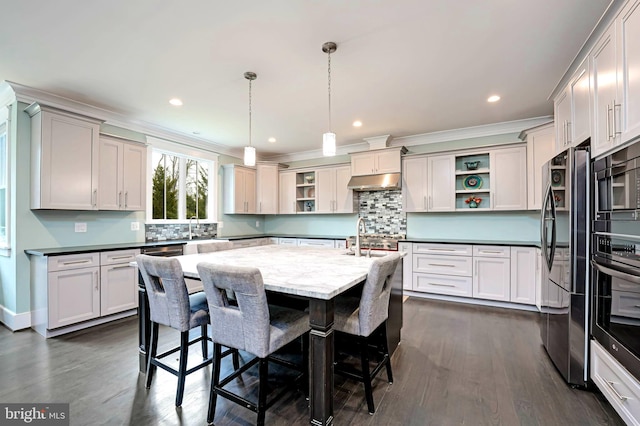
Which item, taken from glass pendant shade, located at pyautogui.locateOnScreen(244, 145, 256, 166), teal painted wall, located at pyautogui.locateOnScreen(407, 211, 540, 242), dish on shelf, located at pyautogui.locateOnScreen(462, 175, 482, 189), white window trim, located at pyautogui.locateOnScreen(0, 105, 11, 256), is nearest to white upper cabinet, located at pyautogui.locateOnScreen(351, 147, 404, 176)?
teal painted wall, located at pyautogui.locateOnScreen(407, 211, 540, 242)

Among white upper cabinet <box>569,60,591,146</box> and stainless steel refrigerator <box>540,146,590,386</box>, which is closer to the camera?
stainless steel refrigerator <box>540,146,590,386</box>

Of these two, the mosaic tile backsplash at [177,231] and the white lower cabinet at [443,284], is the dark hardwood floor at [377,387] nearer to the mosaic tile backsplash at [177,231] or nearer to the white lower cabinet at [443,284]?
the white lower cabinet at [443,284]

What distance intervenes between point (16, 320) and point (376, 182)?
469 cm

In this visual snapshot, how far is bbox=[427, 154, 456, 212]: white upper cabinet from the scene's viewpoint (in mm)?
4441

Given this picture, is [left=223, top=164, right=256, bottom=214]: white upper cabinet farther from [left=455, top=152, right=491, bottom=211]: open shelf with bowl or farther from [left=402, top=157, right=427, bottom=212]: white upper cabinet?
[left=455, top=152, right=491, bottom=211]: open shelf with bowl

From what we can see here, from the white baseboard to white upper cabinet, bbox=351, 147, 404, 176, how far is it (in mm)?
4553

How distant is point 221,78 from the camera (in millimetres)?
2873

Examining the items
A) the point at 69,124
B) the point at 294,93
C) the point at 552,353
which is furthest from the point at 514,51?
the point at 69,124

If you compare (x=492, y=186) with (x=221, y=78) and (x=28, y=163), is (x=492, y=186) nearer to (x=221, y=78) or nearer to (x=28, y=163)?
(x=221, y=78)

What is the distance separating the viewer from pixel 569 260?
210cm

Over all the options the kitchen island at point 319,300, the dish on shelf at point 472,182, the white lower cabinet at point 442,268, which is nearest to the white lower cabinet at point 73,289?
the kitchen island at point 319,300

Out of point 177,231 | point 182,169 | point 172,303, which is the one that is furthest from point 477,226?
point 182,169

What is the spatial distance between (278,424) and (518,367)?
1.98 metres

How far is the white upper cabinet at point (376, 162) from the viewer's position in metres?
4.72
